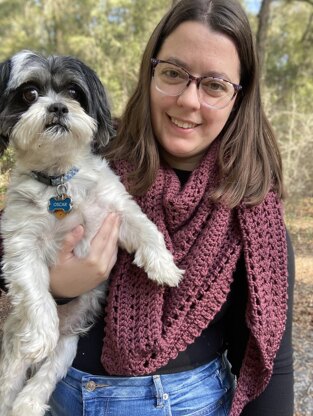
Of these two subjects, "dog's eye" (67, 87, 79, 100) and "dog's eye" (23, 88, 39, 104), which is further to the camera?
"dog's eye" (67, 87, 79, 100)

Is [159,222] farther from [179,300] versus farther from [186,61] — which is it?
[186,61]

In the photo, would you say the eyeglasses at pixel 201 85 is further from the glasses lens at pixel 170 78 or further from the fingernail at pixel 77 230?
the fingernail at pixel 77 230

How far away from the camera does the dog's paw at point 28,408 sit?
2189 millimetres

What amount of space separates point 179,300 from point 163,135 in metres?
0.76

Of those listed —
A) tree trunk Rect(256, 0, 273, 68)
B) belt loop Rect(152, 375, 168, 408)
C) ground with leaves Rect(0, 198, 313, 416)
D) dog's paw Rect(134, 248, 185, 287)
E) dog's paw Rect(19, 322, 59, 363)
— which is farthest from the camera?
tree trunk Rect(256, 0, 273, 68)

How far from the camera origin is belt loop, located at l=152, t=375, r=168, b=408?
1854mm

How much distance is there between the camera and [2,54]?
15.2 metres

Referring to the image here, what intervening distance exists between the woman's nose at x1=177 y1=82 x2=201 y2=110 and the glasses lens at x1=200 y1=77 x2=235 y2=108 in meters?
0.03

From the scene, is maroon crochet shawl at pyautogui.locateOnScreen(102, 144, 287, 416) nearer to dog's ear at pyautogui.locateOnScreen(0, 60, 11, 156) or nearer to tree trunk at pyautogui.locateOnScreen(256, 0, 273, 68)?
dog's ear at pyautogui.locateOnScreen(0, 60, 11, 156)

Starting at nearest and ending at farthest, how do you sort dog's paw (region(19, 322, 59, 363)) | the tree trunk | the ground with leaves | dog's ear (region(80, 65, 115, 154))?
dog's paw (region(19, 322, 59, 363))
dog's ear (region(80, 65, 115, 154))
the ground with leaves
the tree trunk

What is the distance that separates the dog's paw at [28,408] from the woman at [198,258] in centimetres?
13

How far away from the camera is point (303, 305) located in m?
6.36

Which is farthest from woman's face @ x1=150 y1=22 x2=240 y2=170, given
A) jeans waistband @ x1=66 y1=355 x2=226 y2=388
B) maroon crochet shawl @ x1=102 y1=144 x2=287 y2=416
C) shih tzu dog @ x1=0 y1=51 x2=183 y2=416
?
jeans waistband @ x1=66 y1=355 x2=226 y2=388

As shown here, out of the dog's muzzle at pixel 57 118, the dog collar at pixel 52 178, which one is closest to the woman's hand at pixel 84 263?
the dog collar at pixel 52 178
